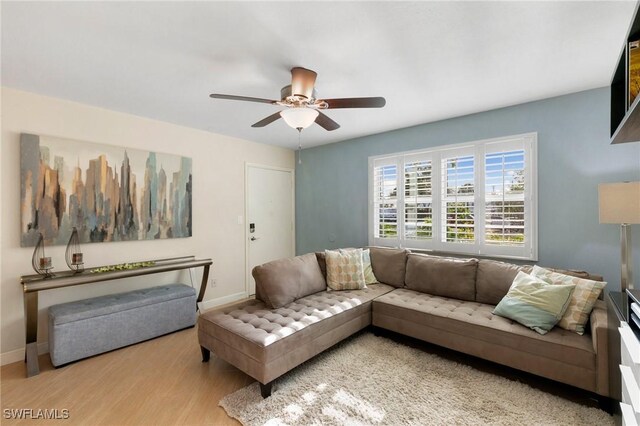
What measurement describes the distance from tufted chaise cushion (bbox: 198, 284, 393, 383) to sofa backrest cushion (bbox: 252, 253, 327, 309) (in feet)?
0.25

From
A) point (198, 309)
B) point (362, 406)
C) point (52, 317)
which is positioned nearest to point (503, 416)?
point (362, 406)

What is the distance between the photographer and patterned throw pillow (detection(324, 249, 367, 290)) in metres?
3.23

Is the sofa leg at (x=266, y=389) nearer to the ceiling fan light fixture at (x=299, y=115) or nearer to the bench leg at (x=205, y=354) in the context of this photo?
the bench leg at (x=205, y=354)

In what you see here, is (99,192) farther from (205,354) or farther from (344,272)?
(344,272)

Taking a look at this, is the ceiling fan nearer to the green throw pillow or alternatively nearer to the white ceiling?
the white ceiling

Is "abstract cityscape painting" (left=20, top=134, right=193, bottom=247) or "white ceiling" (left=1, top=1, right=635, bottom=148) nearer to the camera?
"white ceiling" (left=1, top=1, right=635, bottom=148)

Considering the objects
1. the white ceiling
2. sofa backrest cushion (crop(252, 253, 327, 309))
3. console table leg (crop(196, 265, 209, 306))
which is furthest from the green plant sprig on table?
the white ceiling

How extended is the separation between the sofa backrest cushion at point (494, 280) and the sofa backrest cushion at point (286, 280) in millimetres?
1588

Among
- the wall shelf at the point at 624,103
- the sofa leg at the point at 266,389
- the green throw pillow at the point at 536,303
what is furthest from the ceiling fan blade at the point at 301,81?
the green throw pillow at the point at 536,303

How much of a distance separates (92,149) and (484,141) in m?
4.20

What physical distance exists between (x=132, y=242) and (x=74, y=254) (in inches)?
22.0

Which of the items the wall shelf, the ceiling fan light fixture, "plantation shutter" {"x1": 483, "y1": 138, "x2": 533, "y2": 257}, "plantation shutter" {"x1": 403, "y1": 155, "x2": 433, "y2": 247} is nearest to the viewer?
the wall shelf

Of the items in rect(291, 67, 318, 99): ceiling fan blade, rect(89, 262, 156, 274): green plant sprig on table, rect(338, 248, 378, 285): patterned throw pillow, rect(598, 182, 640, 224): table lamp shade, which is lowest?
rect(338, 248, 378, 285): patterned throw pillow

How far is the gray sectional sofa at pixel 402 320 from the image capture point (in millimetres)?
1956
